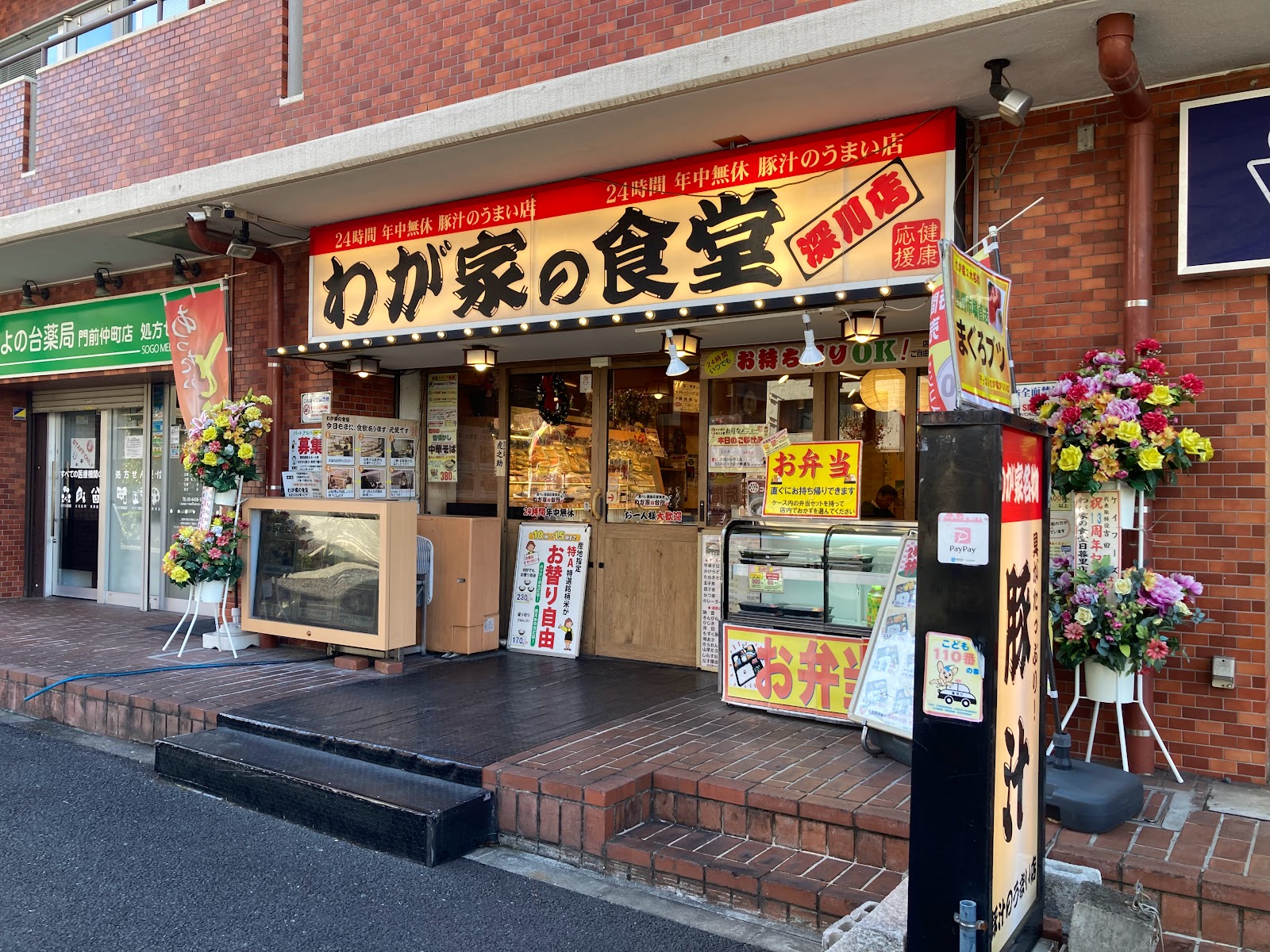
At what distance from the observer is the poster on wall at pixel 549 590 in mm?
8750

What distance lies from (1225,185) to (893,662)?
3.26 m

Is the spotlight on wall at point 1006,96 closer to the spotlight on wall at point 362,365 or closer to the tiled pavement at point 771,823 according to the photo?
the tiled pavement at point 771,823

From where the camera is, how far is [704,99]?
19.5ft

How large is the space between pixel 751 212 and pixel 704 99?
2.93ft

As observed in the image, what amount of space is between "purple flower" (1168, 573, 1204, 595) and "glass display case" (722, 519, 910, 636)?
1.60 metres

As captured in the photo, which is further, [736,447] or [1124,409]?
[736,447]

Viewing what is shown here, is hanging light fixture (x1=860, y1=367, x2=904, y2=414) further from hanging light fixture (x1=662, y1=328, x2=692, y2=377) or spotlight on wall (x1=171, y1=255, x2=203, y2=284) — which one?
spotlight on wall (x1=171, y1=255, x2=203, y2=284)

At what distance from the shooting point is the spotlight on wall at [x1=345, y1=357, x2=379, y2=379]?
356 inches

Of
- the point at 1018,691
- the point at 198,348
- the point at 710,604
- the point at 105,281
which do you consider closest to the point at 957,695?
the point at 1018,691

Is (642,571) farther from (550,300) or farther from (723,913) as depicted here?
(723,913)

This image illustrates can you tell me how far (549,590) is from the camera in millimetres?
8891

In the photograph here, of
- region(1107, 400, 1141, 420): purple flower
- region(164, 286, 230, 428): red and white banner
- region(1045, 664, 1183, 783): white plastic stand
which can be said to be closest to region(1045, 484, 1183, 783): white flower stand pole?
region(1045, 664, 1183, 783): white plastic stand

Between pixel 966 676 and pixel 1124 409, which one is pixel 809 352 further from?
pixel 966 676

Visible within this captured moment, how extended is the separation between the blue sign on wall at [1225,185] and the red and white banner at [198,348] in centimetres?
858
